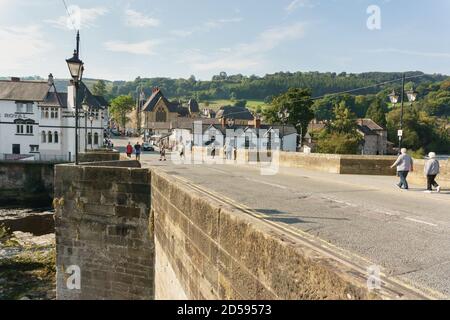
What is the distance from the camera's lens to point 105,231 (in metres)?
10.4

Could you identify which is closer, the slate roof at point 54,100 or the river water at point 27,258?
the river water at point 27,258

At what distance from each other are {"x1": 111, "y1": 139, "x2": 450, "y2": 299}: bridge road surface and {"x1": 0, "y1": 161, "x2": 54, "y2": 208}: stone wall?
126 ft

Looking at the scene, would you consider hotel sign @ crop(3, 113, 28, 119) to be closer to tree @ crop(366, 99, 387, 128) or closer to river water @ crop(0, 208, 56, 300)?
river water @ crop(0, 208, 56, 300)

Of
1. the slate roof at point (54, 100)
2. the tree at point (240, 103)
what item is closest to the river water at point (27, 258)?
the slate roof at point (54, 100)

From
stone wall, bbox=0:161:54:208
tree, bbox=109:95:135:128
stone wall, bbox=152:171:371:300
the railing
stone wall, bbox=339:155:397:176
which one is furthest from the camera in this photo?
tree, bbox=109:95:135:128

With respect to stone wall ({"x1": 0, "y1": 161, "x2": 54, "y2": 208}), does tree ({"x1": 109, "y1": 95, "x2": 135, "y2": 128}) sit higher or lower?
higher

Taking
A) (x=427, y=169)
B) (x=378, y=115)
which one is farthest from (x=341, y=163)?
(x=378, y=115)

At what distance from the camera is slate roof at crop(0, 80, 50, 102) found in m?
54.7

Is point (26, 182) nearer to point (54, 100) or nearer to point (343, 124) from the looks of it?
point (54, 100)

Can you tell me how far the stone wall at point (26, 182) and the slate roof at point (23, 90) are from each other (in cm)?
1526

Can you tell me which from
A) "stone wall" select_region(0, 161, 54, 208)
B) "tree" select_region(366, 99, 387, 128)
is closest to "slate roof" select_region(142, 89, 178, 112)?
"tree" select_region(366, 99, 387, 128)

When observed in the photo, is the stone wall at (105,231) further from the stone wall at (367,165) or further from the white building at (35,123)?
the white building at (35,123)

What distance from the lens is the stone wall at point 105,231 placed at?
32.7ft

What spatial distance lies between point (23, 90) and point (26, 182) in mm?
20118
